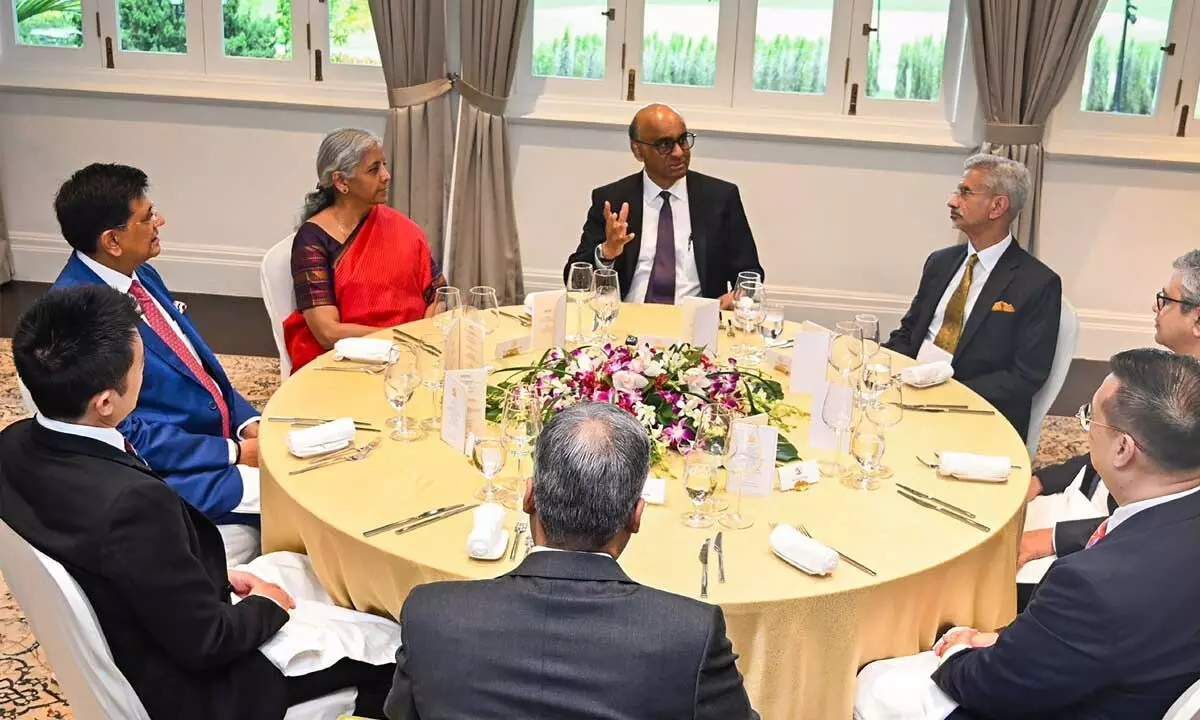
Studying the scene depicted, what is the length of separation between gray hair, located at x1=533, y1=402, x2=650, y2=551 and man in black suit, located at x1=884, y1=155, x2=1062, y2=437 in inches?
80.0

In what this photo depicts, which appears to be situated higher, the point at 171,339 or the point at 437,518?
the point at 171,339

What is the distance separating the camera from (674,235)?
4.48m

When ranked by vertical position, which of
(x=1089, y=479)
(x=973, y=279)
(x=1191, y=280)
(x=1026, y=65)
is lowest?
(x=1089, y=479)

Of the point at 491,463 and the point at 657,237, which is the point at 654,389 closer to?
the point at 491,463

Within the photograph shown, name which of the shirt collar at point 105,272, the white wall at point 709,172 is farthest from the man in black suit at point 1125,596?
the white wall at point 709,172

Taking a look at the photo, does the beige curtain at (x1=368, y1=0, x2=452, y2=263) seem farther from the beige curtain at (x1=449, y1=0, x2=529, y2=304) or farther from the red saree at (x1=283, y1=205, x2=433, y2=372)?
the red saree at (x1=283, y1=205, x2=433, y2=372)

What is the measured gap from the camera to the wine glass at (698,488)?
7.52 ft

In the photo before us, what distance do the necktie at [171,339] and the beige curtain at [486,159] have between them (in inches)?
125

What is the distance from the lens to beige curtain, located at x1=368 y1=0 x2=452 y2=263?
6039mm

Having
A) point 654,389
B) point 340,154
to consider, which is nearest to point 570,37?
point 340,154

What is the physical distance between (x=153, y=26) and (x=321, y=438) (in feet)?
15.7

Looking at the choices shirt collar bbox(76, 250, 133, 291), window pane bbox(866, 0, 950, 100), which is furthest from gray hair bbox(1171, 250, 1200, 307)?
window pane bbox(866, 0, 950, 100)

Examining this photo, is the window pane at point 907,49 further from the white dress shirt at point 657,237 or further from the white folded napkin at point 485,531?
the white folded napkin at point 485,531

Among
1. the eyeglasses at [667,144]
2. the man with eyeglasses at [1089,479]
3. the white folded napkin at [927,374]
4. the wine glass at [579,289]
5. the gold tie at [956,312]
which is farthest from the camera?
the eyeglasses at [667,144]
